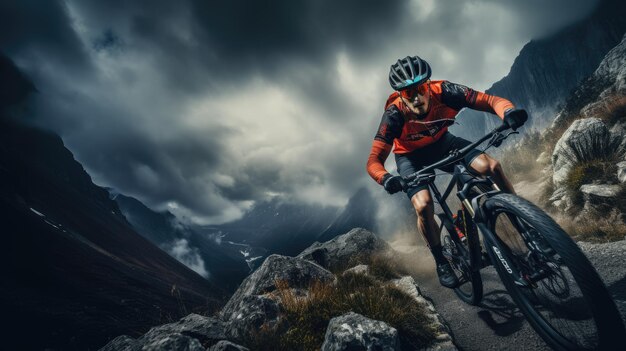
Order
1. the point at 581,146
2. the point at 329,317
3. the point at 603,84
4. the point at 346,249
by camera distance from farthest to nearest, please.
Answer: the point at 603,84 → the point at 346,249 → the point at 581,146 → the point at 329,317

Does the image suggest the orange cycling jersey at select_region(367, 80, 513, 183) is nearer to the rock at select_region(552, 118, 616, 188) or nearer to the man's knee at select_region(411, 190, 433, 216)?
the man's knee at select_region(411, 190, 433, 216)

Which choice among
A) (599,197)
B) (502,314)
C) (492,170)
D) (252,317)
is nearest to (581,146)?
(599,197)

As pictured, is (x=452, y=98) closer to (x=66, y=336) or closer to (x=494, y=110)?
(x=494, y=110)

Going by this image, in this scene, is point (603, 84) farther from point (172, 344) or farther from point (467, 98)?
point (172, 344)

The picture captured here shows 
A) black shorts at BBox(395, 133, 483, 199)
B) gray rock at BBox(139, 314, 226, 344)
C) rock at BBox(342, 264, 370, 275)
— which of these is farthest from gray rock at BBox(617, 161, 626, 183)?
gray rock at BBox(139, 314, 226, 344)

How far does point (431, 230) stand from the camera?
4844 millimetres

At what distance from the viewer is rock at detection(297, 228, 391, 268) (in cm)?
1213

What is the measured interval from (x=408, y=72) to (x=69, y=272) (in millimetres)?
86180

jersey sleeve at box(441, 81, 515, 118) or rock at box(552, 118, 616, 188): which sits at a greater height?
rock at box(552, 118, 616, 188)

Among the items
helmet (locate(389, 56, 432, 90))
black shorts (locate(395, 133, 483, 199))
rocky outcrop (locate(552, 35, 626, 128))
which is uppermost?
rocky outcrop (locate(552, 35, 626, 128))

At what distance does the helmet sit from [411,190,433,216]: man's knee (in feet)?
5.88

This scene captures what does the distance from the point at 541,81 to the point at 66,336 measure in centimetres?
10182

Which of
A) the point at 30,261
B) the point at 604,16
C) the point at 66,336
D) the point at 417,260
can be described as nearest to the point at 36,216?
the point at 30,261

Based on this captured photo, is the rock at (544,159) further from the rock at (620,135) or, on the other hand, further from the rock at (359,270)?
the rock at (359,270)
